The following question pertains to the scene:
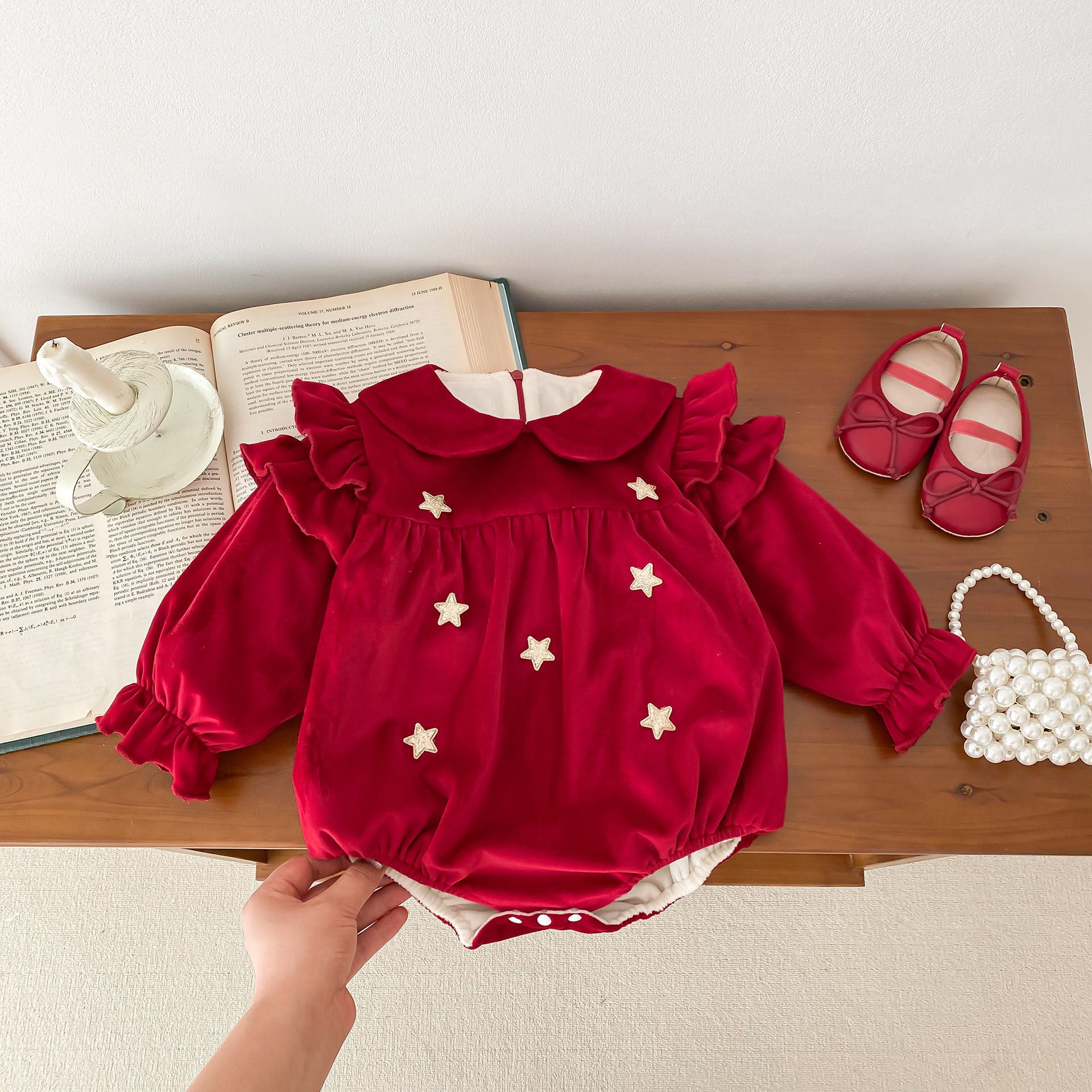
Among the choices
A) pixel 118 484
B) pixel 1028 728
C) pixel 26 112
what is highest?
pixel 26 112

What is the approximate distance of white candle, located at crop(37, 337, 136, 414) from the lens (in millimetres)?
685

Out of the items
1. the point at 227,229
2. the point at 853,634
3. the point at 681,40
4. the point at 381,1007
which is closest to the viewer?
the point at 681,40

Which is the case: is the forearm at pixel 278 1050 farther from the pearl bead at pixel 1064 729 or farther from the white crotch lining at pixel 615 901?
the pearl bead at pixel 1064 729

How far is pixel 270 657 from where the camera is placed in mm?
749

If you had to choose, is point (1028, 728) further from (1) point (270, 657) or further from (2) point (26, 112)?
(2) point (26, 112)

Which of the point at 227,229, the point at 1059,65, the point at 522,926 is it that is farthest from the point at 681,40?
the point at 522,926

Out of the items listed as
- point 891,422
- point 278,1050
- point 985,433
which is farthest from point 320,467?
point 985,433

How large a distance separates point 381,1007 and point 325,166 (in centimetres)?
125

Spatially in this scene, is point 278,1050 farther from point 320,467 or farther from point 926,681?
point 926,681

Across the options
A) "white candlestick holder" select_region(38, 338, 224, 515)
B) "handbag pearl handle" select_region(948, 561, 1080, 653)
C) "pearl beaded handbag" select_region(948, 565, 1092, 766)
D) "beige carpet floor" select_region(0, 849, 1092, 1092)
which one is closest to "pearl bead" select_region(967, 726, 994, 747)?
"pearl beaded handbag" select_region(948, 565, 1092, 766)

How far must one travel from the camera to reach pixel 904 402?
89 centimetres

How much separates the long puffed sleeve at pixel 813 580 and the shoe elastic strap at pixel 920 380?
8.2 inches

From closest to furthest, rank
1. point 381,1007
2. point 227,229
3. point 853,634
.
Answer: point 853,634, point 227,229, point 381,1007

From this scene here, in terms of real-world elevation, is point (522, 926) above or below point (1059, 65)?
below
